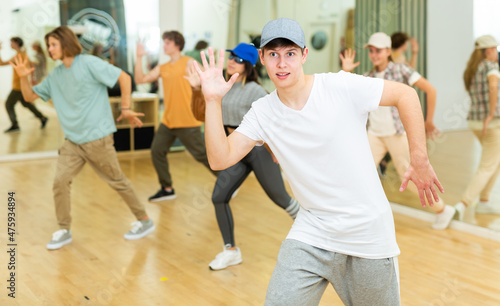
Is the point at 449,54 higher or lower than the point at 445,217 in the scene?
higher

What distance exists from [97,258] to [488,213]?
2955mm

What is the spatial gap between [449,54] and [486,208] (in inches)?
48.6

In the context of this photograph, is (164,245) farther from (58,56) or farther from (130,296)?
(58,56)

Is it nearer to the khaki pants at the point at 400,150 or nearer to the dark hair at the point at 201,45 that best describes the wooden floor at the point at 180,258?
the khaki pants at the point at 400,150

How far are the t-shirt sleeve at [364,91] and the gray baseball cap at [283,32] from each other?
22 centimetres

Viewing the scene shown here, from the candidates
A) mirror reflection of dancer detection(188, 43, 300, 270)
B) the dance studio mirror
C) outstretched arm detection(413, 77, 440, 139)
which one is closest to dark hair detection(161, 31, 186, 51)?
the dance studio mirror

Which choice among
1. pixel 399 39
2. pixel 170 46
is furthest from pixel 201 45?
pixel 399 39

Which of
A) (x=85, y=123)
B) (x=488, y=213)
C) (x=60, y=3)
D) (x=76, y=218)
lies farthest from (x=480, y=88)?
(x=60, y=3)

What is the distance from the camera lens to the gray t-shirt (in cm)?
384

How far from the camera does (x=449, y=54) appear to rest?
4.75 metres

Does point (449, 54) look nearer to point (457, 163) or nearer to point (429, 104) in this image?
point (429, 104)

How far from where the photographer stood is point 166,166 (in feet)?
19.0

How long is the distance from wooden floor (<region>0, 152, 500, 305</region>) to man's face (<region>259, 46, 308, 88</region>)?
1752 millimetres

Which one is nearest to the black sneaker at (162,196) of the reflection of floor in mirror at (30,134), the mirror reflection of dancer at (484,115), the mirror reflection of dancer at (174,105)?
the mirror reflection of dancer at (174,105)
